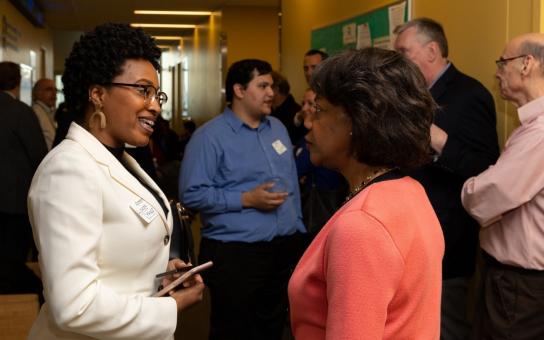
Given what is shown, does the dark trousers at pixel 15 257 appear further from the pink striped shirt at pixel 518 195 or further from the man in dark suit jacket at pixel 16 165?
the pink striped shirt at pixel 518 195

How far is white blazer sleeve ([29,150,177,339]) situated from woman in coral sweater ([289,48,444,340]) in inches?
17.3

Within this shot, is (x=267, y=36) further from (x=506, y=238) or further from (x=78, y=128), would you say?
(x=78, y=128)

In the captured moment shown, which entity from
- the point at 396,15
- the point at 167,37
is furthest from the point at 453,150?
the point at 167,37

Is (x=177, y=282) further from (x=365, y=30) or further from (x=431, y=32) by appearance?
(x=365, y=30)

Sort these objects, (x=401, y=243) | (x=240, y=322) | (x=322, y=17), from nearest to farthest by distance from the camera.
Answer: (x=401, y=243)
(x=240, y=322)
(x=322, y=17)

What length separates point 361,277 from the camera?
4.43 feet

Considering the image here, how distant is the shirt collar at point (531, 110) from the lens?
2.98m

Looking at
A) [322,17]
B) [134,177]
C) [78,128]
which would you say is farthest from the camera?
[322,17]

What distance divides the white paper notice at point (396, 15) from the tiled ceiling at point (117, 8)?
718 centimetres

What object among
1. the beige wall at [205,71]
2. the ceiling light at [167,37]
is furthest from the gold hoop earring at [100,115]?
the ceiling light at [167,37]

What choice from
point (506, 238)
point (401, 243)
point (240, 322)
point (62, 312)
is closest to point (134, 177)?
point (62, 312)

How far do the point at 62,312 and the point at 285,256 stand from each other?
2377 mm

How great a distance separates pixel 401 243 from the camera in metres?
1.40

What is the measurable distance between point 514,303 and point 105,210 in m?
2.01
